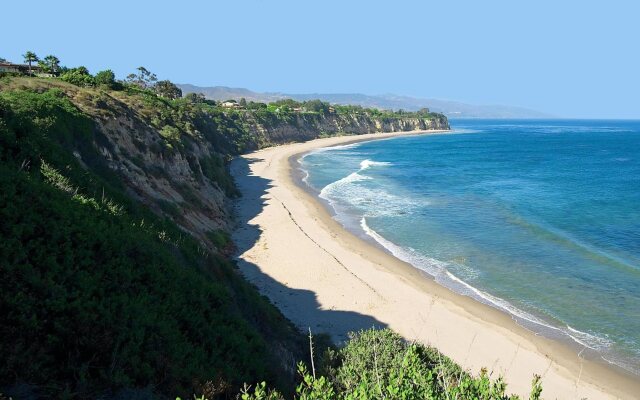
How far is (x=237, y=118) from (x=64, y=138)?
8183 centimetres

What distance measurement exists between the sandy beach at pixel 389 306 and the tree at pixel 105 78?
729 inches

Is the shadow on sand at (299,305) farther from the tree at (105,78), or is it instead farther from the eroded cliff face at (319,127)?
the eroded cliff face at (319,127)

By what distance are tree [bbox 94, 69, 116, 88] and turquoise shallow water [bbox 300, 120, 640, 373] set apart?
2335 cm

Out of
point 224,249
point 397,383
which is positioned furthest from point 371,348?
point 224,249

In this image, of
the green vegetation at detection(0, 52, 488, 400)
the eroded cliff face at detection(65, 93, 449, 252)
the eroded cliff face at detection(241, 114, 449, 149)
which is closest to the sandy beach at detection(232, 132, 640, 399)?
the eroded cliff face at detection(65, 93, 449, 252)

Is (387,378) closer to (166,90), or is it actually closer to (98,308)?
(98,308)

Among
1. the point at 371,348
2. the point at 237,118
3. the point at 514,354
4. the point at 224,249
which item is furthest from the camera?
the point at 237,118

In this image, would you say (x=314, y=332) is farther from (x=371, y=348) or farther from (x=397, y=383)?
(x=397, y=383)

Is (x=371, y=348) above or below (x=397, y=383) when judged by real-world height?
below

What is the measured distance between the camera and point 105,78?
130 ft

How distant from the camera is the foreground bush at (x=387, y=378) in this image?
6.94 meters

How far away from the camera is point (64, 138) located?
59.2 feet

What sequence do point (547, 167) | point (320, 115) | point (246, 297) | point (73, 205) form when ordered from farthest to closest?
point (320, 115) → point (547, 167) → point (246, 297) → point (73, 205)

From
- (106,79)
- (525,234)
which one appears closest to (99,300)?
(525,234)
